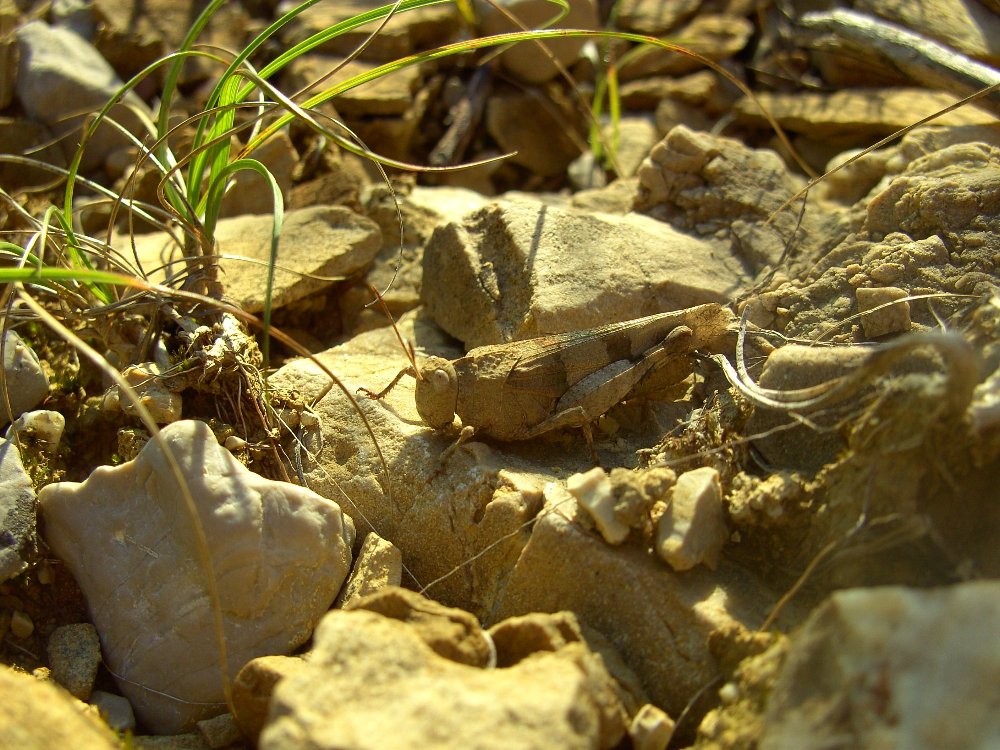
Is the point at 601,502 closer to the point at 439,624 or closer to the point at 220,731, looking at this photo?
the point at 439,624

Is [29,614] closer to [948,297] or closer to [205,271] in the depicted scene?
[205,271]

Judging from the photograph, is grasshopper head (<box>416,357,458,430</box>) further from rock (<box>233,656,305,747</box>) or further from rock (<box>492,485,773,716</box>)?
rock (<box>233,656,305,747</box>)

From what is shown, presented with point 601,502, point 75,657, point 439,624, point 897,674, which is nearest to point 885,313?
point 601,502

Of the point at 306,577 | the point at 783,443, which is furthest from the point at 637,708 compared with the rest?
the point at 306,577

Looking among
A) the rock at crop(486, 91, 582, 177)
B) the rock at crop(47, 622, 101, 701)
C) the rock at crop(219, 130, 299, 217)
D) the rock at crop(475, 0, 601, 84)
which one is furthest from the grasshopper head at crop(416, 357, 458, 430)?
the rock at crop(475, 0, 601, 84)

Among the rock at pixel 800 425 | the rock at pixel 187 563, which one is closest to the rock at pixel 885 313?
the rock at pixel 800 425

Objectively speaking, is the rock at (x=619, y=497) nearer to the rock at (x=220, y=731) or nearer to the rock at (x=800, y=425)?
the rock at (x=800, y=425)
